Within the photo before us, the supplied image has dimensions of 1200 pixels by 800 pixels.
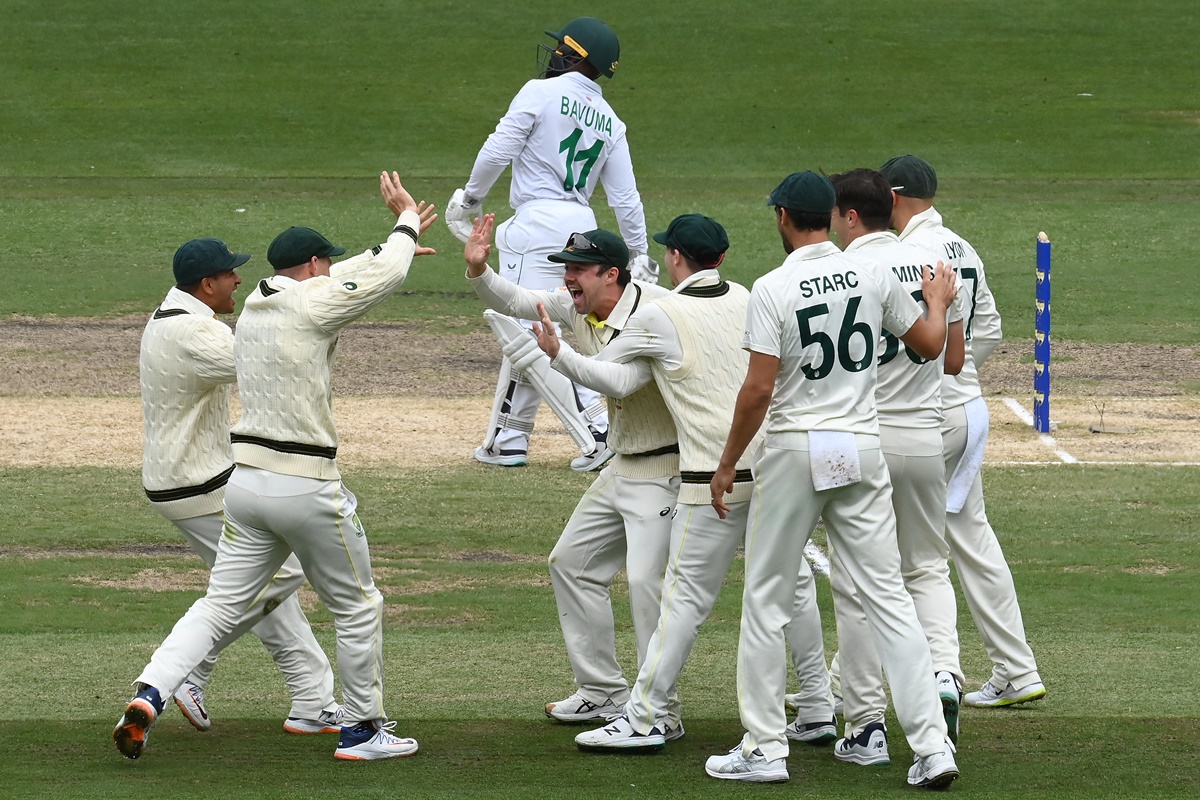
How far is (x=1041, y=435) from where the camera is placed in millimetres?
13336

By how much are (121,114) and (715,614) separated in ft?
81.6

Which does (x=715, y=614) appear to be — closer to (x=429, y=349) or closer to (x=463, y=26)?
(x=429, y=349)

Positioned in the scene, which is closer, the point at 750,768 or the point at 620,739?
the point at 750,768

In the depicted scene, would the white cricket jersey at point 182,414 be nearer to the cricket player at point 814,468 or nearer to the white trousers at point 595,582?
the white trousers at point 595,582

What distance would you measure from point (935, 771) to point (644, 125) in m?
26.0

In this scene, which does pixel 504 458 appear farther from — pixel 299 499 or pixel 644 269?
pixel 299 499

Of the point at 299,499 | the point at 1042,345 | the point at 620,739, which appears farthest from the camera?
the point at 1042,345

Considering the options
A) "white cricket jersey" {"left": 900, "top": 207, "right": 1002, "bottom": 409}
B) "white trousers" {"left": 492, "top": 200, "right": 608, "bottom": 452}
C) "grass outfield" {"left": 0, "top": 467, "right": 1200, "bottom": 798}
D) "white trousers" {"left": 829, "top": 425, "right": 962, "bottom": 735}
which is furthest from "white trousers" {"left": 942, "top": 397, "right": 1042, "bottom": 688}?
"white trousers" {"left": 492, "top": 200, "right": 608, "bottom": 452}

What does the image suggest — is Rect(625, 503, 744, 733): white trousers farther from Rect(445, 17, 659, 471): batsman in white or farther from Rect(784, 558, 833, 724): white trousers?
Rect(445, 17, 659, 471): batsman in white

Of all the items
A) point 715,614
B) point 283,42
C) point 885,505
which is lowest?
point 715,614

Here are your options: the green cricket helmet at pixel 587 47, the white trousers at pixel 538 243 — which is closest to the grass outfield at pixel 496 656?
the white trousers at pixel 538 243

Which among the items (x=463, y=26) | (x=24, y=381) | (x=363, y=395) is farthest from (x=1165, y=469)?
(x=463, y=26)

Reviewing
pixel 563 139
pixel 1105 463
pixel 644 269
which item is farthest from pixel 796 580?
pixel 1105 463

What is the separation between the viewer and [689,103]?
1291 inches
